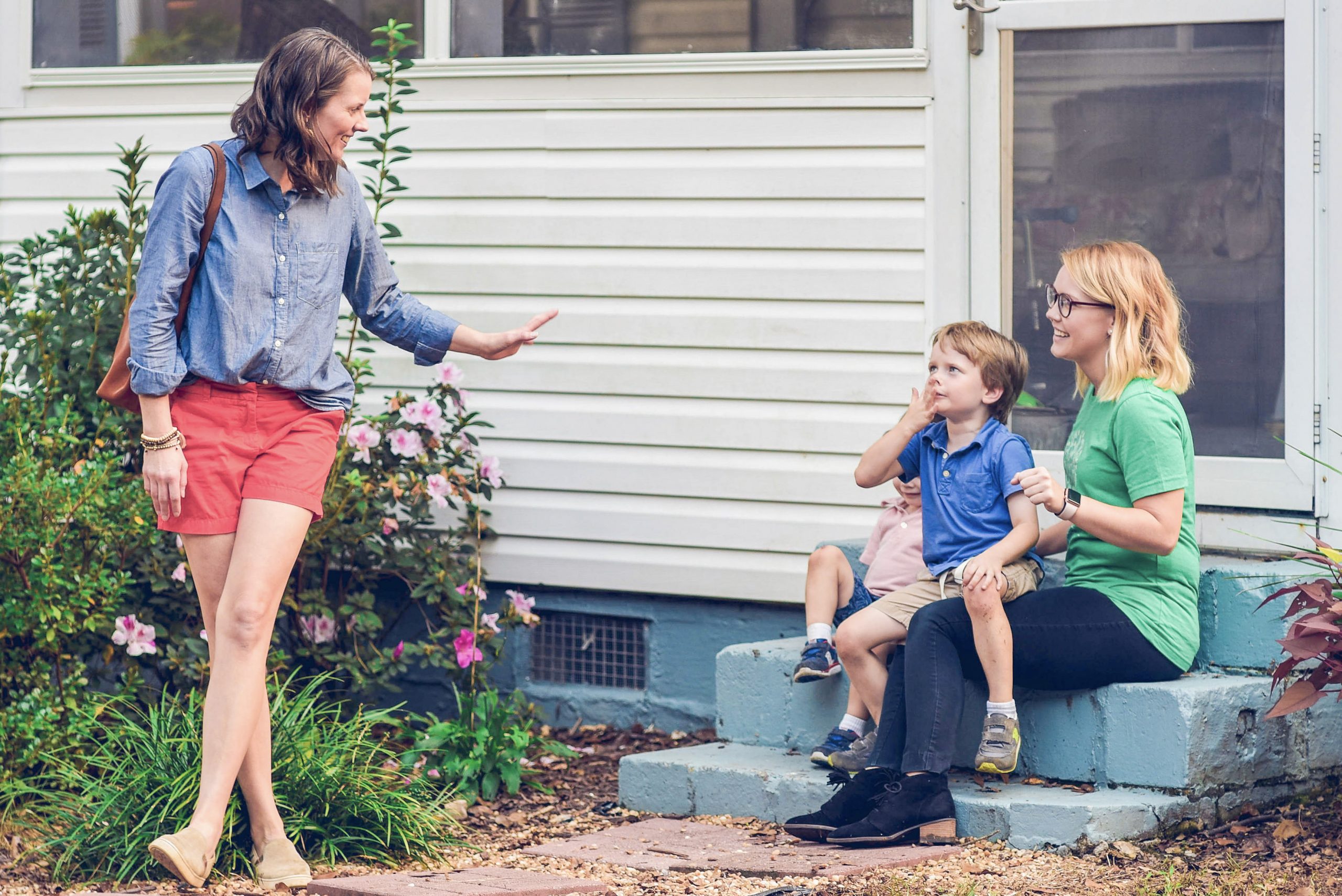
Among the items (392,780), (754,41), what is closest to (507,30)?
(754,41)

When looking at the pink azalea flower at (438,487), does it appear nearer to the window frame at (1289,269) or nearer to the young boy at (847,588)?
the young boy at (847,588)

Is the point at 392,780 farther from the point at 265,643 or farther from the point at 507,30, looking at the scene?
the point at 507,30

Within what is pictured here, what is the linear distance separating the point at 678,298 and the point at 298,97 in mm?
2052

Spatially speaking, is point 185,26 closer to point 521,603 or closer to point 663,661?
point 521,603

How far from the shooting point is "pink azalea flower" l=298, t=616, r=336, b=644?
505 centimetres

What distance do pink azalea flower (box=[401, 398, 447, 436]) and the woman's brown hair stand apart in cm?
172

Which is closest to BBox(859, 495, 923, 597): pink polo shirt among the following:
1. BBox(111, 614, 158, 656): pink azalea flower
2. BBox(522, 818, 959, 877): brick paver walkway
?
BBox(522, 818, 959, 877): brick paver walkway

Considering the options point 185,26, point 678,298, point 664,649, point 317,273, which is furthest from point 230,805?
point 185,26

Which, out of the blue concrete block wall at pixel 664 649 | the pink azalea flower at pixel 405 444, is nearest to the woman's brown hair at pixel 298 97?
the pink azalea flower at pixel 405 444

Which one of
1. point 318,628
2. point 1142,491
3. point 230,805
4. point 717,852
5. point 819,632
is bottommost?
point 717,852

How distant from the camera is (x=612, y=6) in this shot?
5324 mm

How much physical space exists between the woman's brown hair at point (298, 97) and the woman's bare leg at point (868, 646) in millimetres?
1753

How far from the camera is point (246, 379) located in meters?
3.48

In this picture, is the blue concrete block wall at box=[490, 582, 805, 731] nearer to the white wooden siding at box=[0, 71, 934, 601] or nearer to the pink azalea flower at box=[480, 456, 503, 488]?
the white wooden siding at box=[0, 71, 934, 601]
